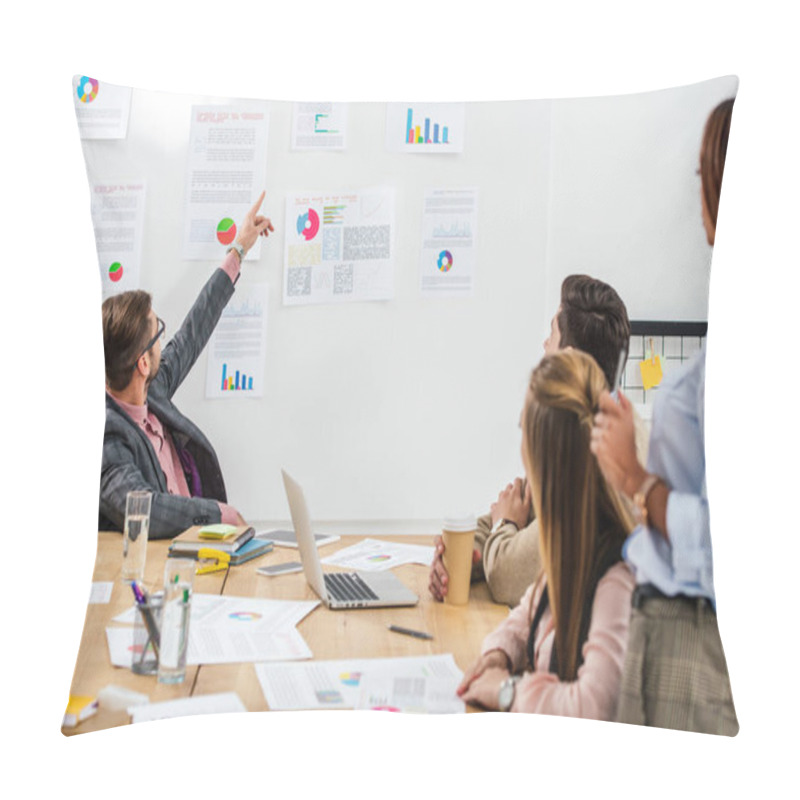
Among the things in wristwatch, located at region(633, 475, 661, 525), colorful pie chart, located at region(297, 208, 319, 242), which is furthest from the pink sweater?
colorful pie chart, located at region(297, 208, 319, 242)

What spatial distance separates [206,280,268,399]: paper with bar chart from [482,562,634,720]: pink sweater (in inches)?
32.2

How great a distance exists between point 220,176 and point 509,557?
112cm

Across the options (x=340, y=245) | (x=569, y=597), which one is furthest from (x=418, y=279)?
(x=569, y=597)

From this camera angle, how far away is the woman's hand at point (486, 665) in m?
2.38

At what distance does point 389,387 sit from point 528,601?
59 cm

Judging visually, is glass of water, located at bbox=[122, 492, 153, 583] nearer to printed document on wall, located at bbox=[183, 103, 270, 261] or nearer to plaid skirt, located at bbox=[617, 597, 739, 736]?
printed document on wall, located at bbox=[183, 103, 270, 261]

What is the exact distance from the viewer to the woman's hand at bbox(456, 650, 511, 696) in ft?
7.82

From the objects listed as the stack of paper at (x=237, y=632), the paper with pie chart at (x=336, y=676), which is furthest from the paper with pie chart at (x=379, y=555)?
the paper with pie chart at (x=336, y=676)

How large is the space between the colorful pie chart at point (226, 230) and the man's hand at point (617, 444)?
942 mm

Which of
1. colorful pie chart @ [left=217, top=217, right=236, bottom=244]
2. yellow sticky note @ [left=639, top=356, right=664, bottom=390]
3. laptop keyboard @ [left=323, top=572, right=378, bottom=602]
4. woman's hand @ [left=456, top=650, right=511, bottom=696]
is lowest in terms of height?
woman's hand @ [left=456, top=650, right=511, bottom=696]

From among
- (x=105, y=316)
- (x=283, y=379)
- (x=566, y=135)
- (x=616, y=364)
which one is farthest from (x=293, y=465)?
(x=566, y=135)

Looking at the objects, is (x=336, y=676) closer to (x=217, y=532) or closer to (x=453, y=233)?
(x=217, y=532)

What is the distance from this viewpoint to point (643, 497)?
2371mm

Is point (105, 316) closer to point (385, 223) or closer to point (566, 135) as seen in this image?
point (385, 223)
